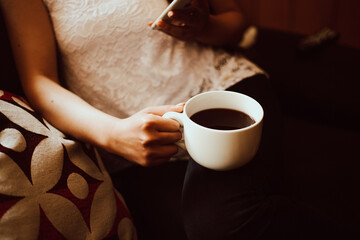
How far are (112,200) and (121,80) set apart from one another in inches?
11.5

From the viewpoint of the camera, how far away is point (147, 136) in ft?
1.72

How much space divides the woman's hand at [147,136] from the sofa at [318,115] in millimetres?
247

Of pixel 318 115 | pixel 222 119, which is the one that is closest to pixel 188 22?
pixel 222 119

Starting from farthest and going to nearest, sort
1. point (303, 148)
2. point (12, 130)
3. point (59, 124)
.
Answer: point (303, 148)
point (59, 124)
point (12, 130)

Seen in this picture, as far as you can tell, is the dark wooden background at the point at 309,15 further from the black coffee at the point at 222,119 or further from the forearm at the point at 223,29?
the black coffee at the point at 222,119

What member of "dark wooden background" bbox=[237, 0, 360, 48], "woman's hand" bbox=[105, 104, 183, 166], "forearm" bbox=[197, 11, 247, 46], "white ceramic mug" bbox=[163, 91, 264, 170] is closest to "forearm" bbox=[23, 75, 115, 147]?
"woman's hand" bbox=[105, 104, 183, 166]

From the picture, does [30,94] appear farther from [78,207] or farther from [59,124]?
[78,207]

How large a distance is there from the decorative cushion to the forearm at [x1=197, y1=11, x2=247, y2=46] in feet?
1.31

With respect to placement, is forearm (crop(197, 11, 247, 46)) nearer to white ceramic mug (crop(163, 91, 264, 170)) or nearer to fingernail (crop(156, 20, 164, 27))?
fingernail (crop(156, 20, 164, 27))

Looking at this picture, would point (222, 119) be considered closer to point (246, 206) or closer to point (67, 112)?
point (246, 206)

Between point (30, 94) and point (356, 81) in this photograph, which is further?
point (356, 81)

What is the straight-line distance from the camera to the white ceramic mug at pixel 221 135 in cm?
43

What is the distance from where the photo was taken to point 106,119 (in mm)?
604

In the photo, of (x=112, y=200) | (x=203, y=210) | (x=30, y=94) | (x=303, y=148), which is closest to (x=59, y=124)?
(x=30, y=94)
